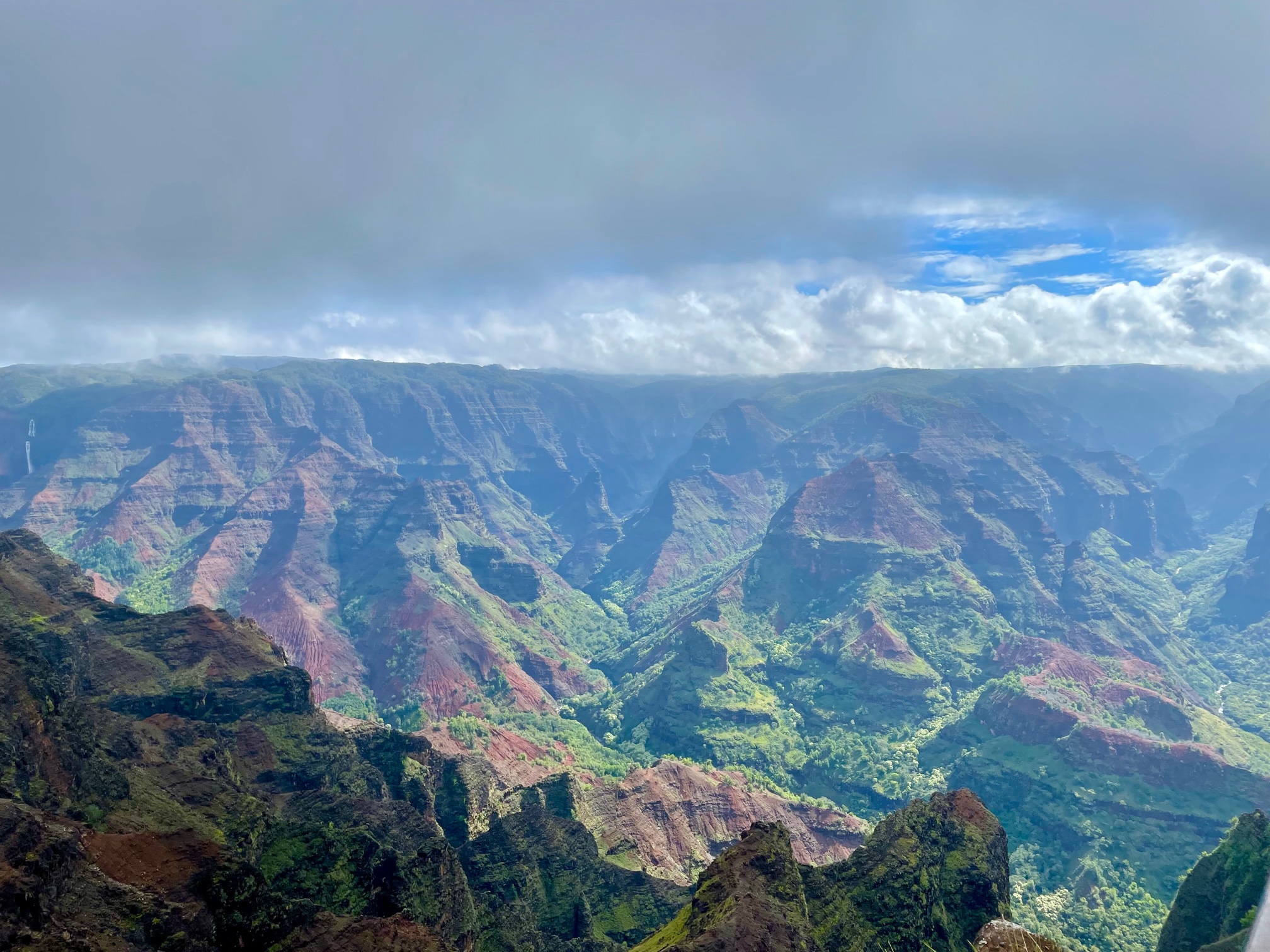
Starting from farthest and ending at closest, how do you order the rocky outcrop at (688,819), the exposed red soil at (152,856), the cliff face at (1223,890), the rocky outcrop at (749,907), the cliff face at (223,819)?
the rocky outcrop at (688,819), the cliff face at (1223,890), the rocky outcrop at (749,907), the exposed red soil at (152,856), the cliff face at (223,819)

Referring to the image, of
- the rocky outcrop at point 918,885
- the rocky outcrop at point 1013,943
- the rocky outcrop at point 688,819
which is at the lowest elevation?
the rocky outcrop at point 688,819

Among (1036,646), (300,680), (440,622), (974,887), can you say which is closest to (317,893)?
(300,680)

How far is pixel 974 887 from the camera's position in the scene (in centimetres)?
5644

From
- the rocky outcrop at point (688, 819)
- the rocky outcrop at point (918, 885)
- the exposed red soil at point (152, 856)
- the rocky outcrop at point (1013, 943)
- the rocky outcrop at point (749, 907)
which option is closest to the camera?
the rocky outcrop at point (1013, 943)

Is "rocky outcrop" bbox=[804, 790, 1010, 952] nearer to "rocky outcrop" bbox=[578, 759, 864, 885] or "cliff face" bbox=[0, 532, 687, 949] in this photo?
"cliff face" bbox=[0, 532, 687, 949]

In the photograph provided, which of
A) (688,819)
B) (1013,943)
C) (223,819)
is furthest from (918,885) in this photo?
(688,819)

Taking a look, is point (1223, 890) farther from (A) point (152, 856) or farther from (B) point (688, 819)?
(A) point (152, 856)

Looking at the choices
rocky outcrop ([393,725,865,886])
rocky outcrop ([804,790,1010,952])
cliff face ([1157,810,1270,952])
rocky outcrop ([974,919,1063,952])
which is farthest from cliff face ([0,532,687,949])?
cliff face ([1157,810,1270,952])

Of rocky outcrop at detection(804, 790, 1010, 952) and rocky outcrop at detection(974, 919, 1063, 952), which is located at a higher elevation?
rocky outcrop at detection(974, 919, 1063, 952)

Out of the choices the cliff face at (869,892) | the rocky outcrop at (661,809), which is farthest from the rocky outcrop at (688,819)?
the cliff face at (869,892)

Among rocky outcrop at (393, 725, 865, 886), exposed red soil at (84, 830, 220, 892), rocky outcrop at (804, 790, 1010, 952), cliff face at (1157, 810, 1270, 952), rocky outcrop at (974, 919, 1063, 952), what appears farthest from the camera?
rocky outcrop at (393, 725, 865, 886)

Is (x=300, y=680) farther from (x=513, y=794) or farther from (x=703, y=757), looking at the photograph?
(x=703, y=757)

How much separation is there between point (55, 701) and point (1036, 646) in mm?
187387

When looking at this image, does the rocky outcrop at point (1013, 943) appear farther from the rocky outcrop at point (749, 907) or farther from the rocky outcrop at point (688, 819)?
the rocky outcrop at point (688, 819)
